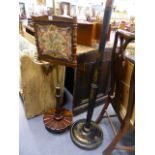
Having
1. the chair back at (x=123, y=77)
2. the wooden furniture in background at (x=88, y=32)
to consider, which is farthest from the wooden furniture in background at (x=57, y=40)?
the wooden furniture in background at (x=88, y=32)

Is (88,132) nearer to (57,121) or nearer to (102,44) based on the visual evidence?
(57,121)

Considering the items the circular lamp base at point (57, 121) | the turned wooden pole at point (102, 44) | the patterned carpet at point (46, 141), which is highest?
the turned wooden pole at point (102, 44)

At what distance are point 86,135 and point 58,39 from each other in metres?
1.02

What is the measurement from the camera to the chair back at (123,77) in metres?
1.09

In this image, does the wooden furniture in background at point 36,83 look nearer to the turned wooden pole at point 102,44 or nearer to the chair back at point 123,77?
the turned wooden pole at point 102,44

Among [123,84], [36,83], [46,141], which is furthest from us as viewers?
[36,83]

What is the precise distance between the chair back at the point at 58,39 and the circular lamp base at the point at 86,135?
0.78 m

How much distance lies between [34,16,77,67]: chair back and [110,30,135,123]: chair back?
0.35m

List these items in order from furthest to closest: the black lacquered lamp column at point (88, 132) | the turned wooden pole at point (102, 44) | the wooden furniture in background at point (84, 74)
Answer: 1. the wooden furniture in background at point (84, 74)
2. the black lacquered lamp column at point (88, 132)
3. the turned wooden pole at point (102, 44)

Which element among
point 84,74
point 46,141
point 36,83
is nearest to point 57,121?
point 46,141

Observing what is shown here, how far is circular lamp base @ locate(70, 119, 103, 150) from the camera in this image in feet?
5.09

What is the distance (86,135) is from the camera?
1.61m
